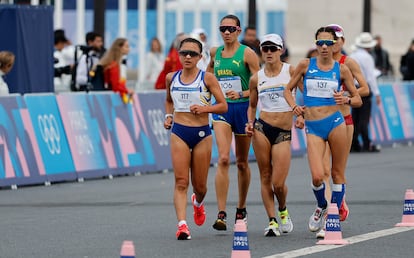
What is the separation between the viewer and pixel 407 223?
14555 millimetres

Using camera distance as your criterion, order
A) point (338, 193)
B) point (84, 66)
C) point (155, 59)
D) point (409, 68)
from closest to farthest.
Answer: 1. point (338, 193)
2. point (84, 66)
3. point (155, 59)
4. point (409, 68)

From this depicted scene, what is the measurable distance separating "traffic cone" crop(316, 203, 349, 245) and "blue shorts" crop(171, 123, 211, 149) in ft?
5.19

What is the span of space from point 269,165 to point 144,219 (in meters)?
1.95

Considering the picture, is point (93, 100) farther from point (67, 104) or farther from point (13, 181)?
point (13, 181)

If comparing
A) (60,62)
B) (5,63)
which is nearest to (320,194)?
(5,63)

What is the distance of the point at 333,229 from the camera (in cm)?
1312

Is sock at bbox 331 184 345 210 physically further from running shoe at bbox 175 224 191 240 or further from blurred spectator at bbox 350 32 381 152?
blurred spectator at bbox 350 32 381 152

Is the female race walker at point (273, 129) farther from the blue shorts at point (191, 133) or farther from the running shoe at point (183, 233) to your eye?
the running shoe at point (183, 233)

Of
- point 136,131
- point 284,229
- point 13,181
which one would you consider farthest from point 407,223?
point 136,131

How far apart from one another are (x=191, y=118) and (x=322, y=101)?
121 cm

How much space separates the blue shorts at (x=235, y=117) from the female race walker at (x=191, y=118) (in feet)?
2.04

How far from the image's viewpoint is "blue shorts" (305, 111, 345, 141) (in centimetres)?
1408

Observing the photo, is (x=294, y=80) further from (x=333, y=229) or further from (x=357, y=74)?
(x=333, y=229)

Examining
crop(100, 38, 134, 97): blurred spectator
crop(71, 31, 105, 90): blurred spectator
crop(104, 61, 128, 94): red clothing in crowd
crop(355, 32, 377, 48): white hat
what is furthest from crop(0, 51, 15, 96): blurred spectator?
crop(355, 32, 377, 48): white hat
